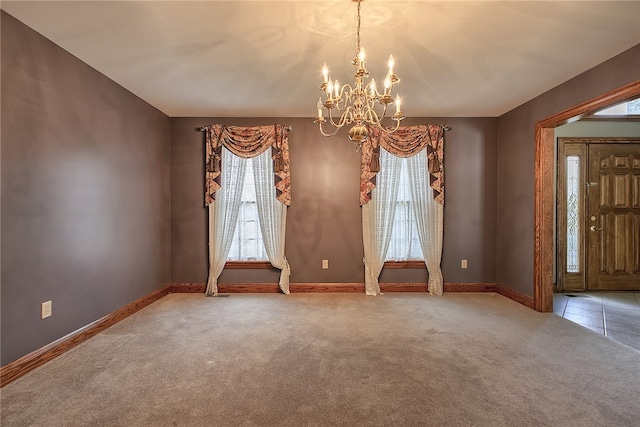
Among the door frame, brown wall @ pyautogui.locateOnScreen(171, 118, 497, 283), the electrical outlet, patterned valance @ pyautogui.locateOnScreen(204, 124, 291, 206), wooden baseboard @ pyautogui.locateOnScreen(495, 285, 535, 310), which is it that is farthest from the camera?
brown wall @ pyautogui.locateOnScreen(171, 118, 497, 283)

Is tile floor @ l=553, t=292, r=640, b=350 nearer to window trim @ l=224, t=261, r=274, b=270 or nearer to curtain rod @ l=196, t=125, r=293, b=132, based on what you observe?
window trim @ l=224, t=261, r=274, b=270

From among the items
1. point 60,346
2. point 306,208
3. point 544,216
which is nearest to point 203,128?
point 306,208

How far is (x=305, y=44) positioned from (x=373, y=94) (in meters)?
0.81

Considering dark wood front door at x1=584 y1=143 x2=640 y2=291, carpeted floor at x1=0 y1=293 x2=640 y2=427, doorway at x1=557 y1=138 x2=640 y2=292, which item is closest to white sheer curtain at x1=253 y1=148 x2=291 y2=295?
carpeted floor at x1=0 y1=293 x2=640 y2=427

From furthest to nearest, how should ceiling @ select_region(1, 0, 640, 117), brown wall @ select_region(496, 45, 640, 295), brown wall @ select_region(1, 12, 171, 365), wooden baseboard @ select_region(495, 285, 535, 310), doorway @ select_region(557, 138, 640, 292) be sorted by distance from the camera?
doorway @ select_region(557, 138, 640, 292), wooden baseboard @ select_region(495, 285, 535, 310), brown wall @ select_region(496, 45, 640, 295), brown wall @ select_region(1, 12, 171, 365), ceiling @ select_region(1, 0, 640, 117)

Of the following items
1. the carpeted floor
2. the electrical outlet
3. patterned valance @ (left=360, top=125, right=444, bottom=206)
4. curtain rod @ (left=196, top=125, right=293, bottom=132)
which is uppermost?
curtain rod @ (left=196, top=125, right=293, bottom=132)

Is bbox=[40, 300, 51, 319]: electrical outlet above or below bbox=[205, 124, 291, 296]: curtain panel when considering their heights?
below

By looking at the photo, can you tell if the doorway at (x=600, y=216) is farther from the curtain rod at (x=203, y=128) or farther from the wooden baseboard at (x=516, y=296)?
the curtain rod at (x=203, y=128)

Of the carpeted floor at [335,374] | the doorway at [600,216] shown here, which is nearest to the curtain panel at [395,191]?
the carpeted floor at [335,374]

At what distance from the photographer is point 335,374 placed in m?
2.14

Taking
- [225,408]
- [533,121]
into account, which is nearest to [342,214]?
[533,121]

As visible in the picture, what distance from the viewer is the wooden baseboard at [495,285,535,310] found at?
3.68 metres

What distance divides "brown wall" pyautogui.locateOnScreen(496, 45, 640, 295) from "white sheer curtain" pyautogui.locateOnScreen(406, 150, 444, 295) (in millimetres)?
840

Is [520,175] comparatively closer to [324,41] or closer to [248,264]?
[324,41]
